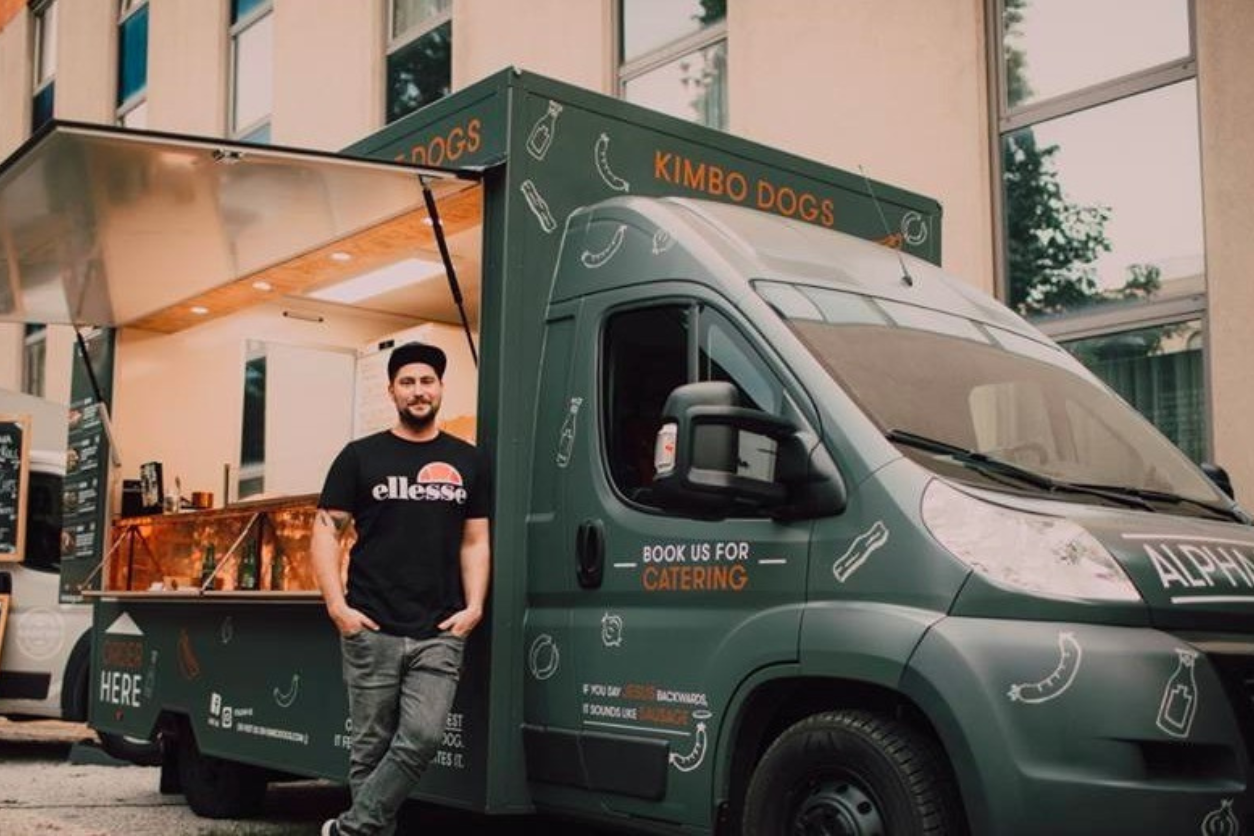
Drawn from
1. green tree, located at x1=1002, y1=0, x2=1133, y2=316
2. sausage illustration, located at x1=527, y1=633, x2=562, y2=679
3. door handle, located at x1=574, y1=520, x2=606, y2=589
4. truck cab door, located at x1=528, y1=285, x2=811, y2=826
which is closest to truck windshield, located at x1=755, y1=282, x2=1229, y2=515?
truck cab door, located at x1=528, y1=285, x2=811, y2=826

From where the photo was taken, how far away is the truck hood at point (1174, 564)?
4145 mm

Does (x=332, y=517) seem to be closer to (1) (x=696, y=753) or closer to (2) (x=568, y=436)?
(2) (x=568, y=436)

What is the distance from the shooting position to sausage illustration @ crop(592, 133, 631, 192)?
19.4 ft

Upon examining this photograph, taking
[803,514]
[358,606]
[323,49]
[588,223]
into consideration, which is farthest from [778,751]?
[323,49]

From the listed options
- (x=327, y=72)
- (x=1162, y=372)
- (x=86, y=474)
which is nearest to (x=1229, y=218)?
(x=1162, y=372)

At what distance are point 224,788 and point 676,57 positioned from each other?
20.2 ft

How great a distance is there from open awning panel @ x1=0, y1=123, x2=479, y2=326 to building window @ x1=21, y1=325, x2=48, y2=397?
485 inches

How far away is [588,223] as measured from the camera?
5750 millimetres

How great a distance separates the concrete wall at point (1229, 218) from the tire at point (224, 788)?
5.07 meters

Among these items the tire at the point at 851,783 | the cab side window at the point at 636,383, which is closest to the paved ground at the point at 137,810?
the cab side window at the point at 636,383

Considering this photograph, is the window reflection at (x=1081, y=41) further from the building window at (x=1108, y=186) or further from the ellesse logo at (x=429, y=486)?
the ellesse logo at (x=429, y=486)

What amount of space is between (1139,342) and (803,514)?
4.50 m

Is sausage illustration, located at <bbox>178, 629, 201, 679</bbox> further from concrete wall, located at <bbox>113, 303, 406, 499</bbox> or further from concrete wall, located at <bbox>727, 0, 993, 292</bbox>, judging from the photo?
concrete wall, located at <bbox>727, 0, 993, 292</bbox>

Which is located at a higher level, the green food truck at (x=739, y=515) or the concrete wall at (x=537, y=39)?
the concrete wall at (x=537, y=39)
